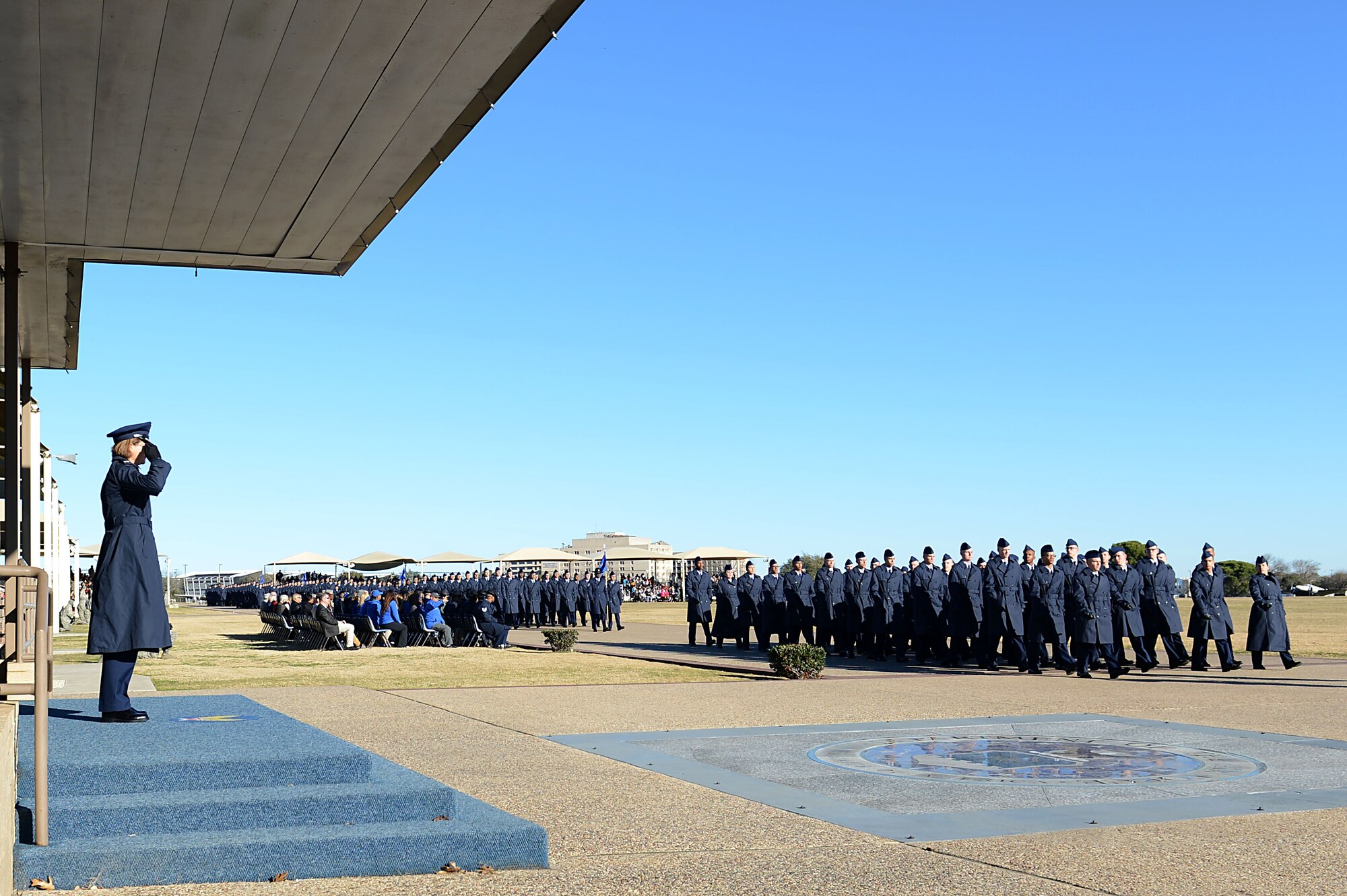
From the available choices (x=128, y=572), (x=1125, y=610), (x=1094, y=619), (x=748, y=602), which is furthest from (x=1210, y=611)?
(x=128, y=572)

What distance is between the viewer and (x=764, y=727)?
11047 millimetres

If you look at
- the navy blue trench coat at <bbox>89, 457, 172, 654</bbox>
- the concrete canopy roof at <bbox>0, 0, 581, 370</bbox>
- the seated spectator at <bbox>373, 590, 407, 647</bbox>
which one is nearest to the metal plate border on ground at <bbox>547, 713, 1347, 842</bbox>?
the navy blue trench coat at <bbox>89, 457, 172, 654</bbox>

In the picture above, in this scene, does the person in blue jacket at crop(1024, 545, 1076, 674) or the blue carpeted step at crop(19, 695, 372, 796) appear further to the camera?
the person in blue jacket at crop(1024, 545, 1076, 674)

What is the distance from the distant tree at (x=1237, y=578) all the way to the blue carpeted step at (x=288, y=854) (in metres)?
71.4

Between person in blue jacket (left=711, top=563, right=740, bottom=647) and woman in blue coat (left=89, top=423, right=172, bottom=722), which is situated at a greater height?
woman in blue coat (left=89, top=423, right=172, bottom=722)

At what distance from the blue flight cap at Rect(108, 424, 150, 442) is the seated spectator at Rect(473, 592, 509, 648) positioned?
59.3 ft

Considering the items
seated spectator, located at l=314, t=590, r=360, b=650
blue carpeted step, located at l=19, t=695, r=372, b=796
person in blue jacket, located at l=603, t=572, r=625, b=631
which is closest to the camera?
blue carpeted step, located at l=19, t=695, r=372, b=796

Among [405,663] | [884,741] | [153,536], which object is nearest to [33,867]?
[153,536]

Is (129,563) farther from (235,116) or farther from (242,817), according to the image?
(235,116)

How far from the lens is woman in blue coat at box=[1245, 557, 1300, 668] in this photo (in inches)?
667

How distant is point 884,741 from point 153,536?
18.6 feet

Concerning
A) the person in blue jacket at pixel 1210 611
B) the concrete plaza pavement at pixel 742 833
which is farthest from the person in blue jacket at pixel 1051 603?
the concrete plaza pavement at pixel 742 833

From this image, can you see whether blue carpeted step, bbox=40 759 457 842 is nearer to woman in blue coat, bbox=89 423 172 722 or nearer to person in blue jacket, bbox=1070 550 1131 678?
woman in blue coat, bbox=89 423 172 722

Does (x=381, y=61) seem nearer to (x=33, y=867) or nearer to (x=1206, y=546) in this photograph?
(x=33, y=867)
